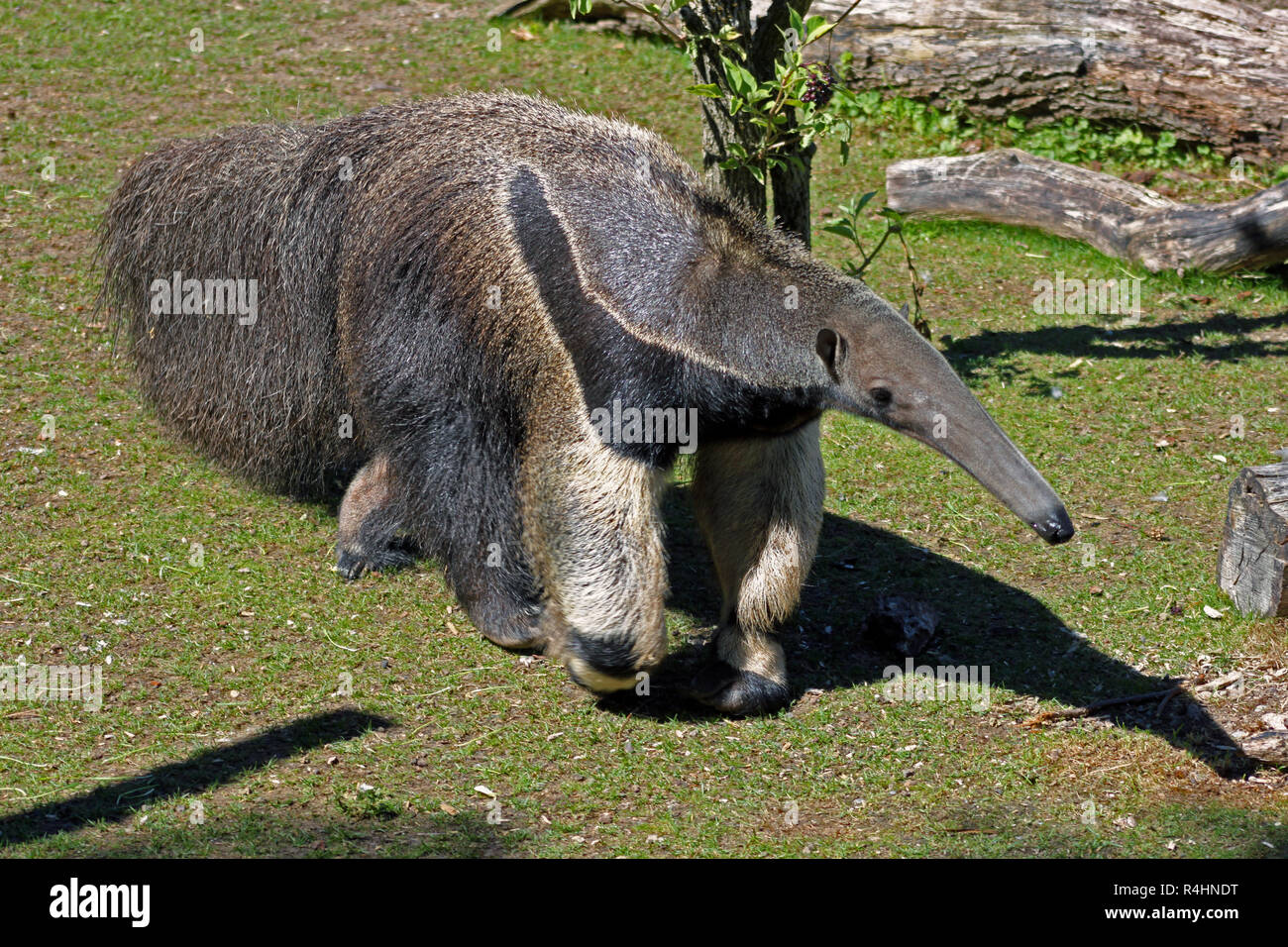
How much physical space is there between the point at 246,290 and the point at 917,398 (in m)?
3.60

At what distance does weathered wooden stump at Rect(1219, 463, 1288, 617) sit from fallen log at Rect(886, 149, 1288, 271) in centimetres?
396

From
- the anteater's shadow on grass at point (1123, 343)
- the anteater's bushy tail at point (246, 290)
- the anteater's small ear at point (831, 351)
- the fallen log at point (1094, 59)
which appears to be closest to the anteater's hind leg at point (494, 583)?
the anteater's bushy tail at point (246, 290)

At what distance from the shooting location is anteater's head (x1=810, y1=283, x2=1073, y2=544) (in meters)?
4.51

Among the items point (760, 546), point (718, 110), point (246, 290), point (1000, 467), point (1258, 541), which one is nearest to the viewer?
point (1000, 467)

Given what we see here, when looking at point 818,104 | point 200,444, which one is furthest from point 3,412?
point 818,104

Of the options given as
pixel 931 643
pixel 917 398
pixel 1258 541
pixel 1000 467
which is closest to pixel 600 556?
pixel 917 398

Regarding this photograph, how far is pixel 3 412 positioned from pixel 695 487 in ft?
13.4

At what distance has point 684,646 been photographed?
20.5 feet

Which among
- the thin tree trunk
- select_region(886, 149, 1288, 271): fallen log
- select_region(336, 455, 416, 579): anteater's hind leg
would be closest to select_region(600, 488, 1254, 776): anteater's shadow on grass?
select_region(336, 455, 416, 579): anteater's hind leg

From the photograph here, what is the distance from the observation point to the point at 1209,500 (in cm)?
739

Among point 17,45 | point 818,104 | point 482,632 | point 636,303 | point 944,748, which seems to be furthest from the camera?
point 17,45

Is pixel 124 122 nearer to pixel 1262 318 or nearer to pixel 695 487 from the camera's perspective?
pixel 695 487

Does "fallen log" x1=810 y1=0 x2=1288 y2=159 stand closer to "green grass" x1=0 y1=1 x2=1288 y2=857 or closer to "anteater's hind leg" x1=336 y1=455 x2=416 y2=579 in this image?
"green grass" x1=0 y1=1 x2=1288 y2=857

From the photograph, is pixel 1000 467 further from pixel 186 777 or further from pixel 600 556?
pixel 186 777
